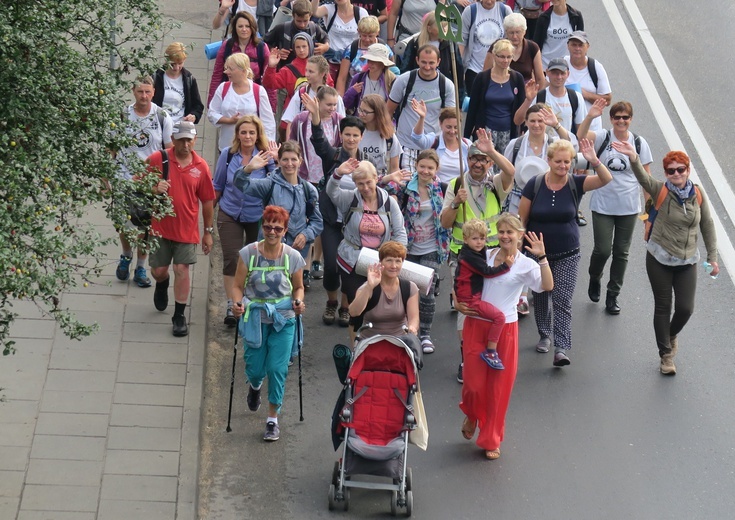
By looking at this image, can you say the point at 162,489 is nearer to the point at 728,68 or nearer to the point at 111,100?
the point at 111,100

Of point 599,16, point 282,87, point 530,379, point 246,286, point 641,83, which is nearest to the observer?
point 246,286

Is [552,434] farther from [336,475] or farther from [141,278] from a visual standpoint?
[141,278]

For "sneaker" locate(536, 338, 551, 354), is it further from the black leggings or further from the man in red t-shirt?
the man in red t-shirt

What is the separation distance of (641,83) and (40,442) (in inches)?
438

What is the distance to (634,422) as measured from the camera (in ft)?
37.7

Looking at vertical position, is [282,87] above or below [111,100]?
below

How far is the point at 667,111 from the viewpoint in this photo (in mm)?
18062

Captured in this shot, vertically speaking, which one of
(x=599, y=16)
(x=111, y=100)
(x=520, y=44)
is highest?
(x=111, y=100)

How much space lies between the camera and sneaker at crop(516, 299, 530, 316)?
40.7 ft

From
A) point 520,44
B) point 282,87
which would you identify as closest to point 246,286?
point 282,87

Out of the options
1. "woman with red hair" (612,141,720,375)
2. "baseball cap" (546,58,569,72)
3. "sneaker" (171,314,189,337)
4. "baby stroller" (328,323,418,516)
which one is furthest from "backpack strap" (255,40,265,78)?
"baby stroller" (328,323,418,516)

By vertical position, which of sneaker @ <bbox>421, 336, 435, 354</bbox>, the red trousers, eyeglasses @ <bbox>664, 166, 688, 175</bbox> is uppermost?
eyeglasses @ <bbox>664, 166, 688, 175</bbox>

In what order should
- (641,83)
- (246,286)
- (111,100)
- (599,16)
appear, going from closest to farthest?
(111,100), (246,286), (641,83), (599,16)

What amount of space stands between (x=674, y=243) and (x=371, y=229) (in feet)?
8.81
